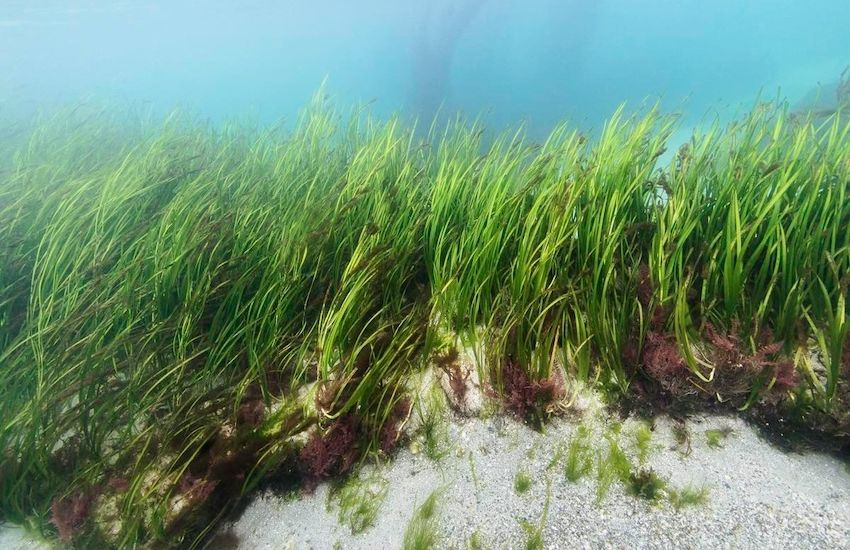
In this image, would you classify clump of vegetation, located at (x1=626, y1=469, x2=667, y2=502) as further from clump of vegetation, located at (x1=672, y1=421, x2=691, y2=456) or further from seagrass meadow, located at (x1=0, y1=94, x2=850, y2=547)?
seagrass meadow, located at (x1=0, y1=94, x2=850, y2=547)

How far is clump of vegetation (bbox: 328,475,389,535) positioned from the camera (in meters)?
1.87

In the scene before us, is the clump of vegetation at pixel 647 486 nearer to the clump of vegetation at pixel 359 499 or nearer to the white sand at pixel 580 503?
the white sand at pixel 580 503

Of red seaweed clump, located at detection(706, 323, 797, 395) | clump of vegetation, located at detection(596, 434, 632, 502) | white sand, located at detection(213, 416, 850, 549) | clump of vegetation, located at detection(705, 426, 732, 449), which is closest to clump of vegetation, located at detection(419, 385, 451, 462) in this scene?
white sand, located at detection(213, 416, 850, 549)

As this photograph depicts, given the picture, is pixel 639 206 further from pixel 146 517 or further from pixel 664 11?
pixel 664 11

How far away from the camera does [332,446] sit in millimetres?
2014

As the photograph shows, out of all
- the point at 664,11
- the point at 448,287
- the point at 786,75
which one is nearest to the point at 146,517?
the point at 448,287

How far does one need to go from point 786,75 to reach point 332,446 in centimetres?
3981

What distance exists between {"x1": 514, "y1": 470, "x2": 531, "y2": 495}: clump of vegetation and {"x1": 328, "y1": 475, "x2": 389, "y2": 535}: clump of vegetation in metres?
0.63

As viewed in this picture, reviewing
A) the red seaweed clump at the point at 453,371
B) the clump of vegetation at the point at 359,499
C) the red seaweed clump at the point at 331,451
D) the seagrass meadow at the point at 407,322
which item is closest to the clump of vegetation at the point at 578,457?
the seagrass meadow at the point at 407,322

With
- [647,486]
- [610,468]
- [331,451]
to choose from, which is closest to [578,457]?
[610,468]

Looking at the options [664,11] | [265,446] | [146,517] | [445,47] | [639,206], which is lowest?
[146,517]

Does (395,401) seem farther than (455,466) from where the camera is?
Yes

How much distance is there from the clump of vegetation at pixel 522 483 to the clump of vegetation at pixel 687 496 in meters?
0.58

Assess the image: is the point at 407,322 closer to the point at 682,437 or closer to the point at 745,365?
the point at 682,437
